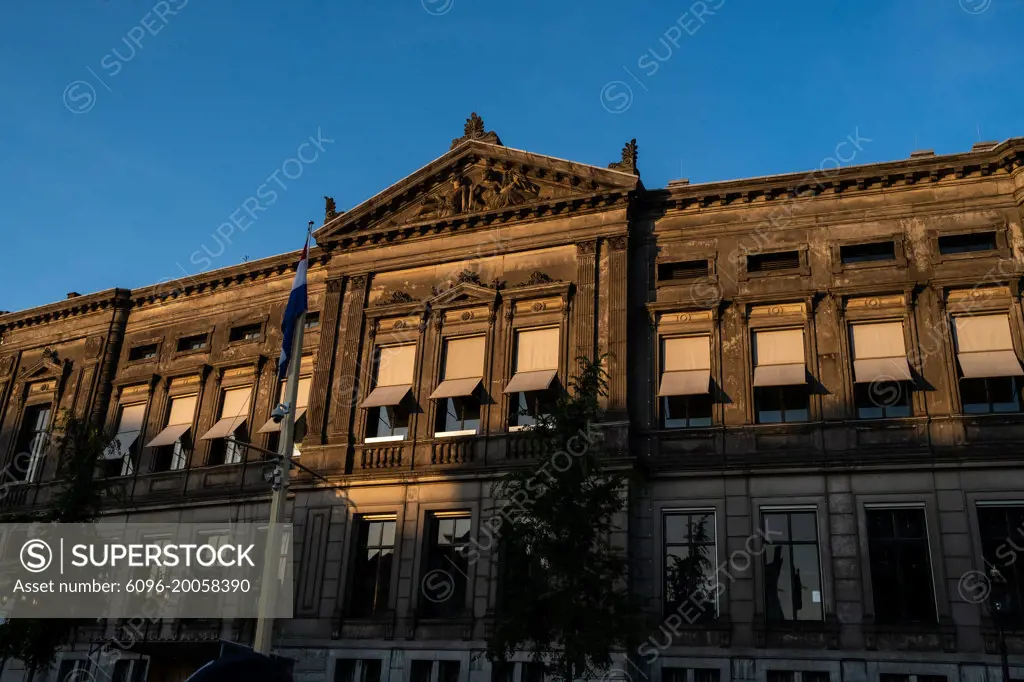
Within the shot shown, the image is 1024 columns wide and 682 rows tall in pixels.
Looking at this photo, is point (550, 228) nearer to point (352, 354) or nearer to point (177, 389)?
point (352, 354)

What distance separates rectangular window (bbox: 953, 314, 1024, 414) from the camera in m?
22.9

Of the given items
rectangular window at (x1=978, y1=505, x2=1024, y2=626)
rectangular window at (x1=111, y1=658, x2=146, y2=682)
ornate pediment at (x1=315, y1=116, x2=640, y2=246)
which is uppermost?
ornate pediment at (x1=315, y1=116, x2=640, y2=246)

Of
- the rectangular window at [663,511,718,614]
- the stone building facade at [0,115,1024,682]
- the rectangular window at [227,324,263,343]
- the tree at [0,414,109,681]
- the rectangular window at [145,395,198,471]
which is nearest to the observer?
the stone building facade at [0,115,1024,682]

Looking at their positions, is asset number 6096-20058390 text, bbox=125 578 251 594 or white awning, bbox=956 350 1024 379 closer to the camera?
white awning, bbox=956 350 1024 379

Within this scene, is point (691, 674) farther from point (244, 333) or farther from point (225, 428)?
point (244, 333)

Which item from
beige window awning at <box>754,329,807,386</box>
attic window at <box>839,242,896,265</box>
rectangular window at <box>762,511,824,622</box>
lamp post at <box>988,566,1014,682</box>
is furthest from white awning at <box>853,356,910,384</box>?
lamp post at <box>988,566,1014,682</box>

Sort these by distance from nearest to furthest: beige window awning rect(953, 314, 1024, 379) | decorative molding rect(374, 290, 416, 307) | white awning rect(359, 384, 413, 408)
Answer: beige window awning rect(953, 314, 1024, 379), white awning rect(359, 384, 413, 408), decorative molding rect(374, 290, 416, 307)

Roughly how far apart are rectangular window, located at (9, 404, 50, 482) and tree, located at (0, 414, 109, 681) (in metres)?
5.15

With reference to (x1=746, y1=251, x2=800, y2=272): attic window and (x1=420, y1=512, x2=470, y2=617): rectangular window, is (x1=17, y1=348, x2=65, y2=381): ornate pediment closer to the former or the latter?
(x1=420, y1=512, x2=470, y2=617): rectangular window

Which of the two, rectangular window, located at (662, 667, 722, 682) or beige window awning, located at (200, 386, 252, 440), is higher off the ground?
beige window awning, located at (200, 386, 252, 440)

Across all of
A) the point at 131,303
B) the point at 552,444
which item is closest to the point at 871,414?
the point at 552,444

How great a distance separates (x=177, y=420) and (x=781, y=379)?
22.0m

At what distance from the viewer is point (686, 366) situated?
26.1m

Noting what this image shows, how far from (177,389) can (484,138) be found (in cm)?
1505
